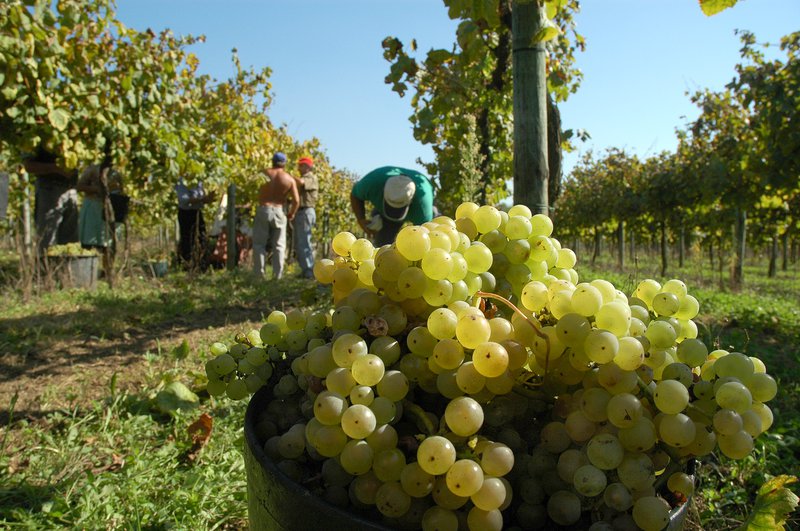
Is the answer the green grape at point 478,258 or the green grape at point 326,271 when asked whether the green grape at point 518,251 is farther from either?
the green grape at point 326,271

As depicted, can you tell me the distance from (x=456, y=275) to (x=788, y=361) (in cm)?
458

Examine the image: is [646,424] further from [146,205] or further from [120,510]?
[146,205]

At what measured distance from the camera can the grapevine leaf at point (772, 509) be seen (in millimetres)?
814

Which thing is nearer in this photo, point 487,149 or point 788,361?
point 788,361

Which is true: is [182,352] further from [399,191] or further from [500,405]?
[500,405]

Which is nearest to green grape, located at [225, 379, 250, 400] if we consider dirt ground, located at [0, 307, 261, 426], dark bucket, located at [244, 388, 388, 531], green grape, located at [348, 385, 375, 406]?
dark bucket, located at [244, 388, 388, 531]

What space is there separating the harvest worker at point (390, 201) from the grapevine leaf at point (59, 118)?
3.19m

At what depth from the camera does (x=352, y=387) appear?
29.0 inches

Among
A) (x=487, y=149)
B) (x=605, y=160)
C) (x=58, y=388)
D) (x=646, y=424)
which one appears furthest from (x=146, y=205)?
(x=605, y=160)

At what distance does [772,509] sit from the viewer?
83 cm

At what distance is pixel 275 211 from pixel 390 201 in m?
4.30

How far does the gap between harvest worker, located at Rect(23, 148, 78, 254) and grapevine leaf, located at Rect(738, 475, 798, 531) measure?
779 cm

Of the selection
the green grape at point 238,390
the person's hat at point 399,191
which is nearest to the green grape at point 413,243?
the green grape at point 238,390

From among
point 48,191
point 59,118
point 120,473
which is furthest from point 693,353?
point 48,191
